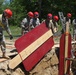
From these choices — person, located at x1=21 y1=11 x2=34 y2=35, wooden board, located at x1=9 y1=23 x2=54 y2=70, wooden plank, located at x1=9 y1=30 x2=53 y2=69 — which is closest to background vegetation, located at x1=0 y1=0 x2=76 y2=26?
person, located at x1=21 y1=11 x2=34 y2=35

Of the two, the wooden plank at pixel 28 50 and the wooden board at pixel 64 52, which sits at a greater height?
the wooden board at pixel 64 52

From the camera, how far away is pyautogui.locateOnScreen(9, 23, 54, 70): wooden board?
10690 millimetres

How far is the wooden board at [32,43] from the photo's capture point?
10690mm

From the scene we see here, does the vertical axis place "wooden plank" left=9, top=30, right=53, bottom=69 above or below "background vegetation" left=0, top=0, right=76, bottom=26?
above

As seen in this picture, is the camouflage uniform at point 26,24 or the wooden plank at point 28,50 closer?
the wooden plank at point 28,50

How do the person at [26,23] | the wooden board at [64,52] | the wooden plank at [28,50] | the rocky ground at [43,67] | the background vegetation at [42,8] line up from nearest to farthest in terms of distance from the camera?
1. the wooden board at [64,52]
2. the rocky ground at [43,67]
3. the wooden plank at [28,50]
4. the person at [26,23]
5. the background vegetation at [42,8]

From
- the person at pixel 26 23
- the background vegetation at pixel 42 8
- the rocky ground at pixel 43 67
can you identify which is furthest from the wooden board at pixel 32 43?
the background vegetation at pixel 42 8

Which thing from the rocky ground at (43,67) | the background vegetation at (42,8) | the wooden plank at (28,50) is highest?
the wooden plank at (28,50)

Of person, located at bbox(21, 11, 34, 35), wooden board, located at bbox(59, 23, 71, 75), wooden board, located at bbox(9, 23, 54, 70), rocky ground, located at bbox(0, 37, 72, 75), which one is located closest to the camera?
wooden board, located at bbox(59, 23, 71, 75)

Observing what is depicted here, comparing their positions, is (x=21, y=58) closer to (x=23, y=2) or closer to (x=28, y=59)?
(x=28, y=59)

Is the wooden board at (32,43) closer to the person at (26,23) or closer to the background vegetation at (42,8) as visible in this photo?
the person at (26,23)

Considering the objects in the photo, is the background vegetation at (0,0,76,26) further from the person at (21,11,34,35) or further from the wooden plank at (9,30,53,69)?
the wooden plank at (9,30,53,69)

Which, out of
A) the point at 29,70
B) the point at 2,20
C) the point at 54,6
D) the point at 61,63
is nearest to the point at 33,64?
the point at 29,70

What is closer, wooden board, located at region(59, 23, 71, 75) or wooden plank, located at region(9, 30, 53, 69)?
wooden board, located at region(59, 23, 71, 75)
